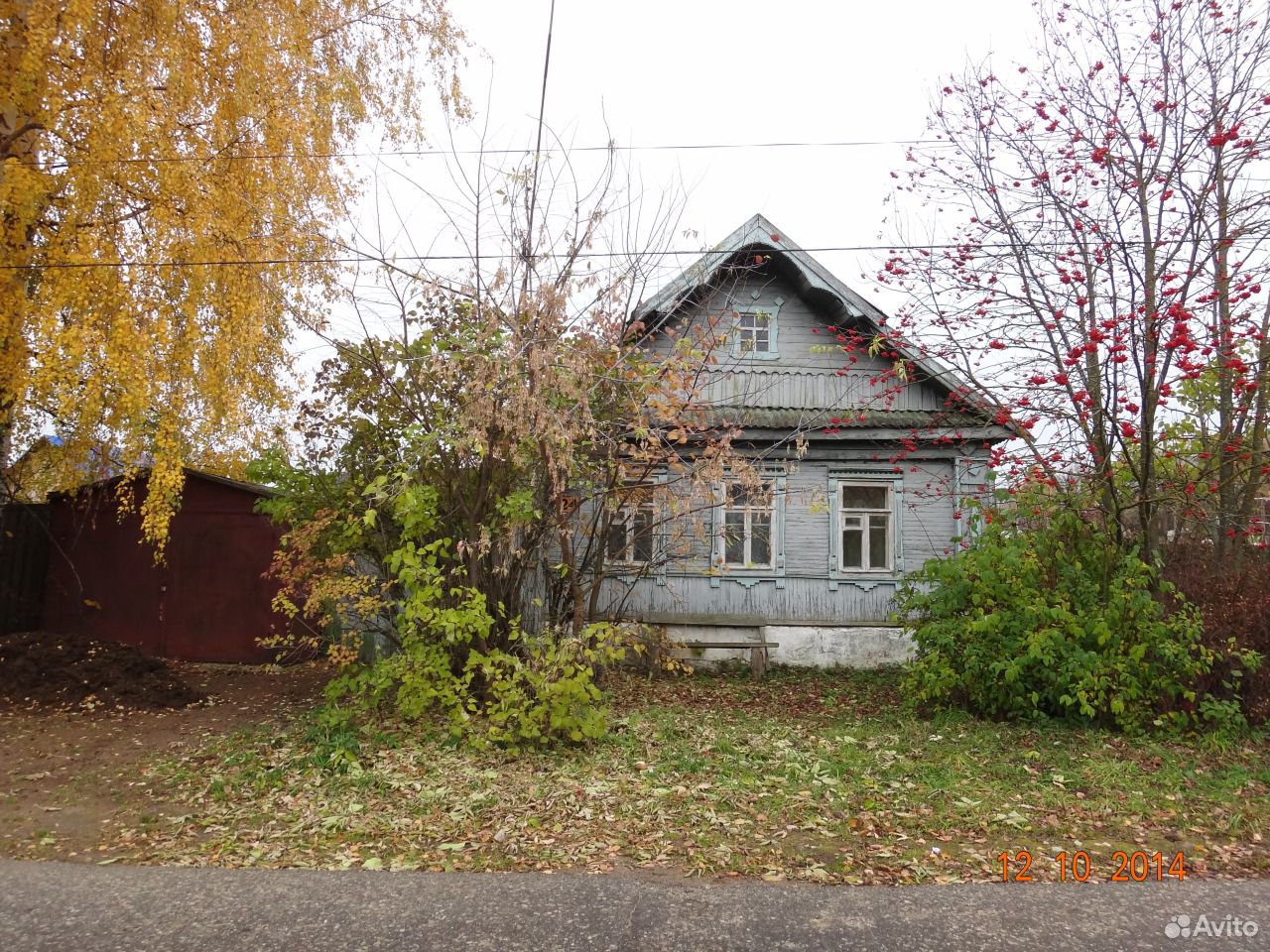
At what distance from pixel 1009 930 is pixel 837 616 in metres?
8.73

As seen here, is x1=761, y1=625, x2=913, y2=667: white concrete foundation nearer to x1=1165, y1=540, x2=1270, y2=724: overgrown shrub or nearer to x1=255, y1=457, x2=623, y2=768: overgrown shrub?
x1=1165, y1=540, x2=1270, y2=724: overgrown shrub

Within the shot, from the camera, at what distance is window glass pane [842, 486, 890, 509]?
13.2 meters

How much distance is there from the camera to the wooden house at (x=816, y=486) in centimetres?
1248

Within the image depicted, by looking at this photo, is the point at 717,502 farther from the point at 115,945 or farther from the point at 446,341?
the point at 115,945

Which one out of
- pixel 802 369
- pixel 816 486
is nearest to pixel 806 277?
pixel 802 369

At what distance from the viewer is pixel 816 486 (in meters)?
13.0

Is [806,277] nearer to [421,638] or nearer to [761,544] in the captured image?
[761,544]

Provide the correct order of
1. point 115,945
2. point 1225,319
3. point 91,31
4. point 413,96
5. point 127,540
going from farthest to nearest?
point 127,540
point 413,96
point 91,31
point 1225,319
point 115,945

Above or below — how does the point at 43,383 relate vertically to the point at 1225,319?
below

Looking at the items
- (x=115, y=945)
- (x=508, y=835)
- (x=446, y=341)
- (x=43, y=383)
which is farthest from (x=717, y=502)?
(x=43, y=383)

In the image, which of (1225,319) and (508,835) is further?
(1225,319)

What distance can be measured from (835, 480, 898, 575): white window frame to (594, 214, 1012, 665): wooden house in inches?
0.7

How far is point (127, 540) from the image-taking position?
1270 cm
